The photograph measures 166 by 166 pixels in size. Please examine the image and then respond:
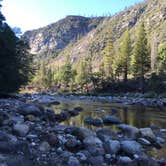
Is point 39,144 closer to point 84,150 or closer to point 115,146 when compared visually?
point 84,150

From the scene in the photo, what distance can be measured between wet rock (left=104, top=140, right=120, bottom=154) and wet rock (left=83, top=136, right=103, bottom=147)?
310 mm

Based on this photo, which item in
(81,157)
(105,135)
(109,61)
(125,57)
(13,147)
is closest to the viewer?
(13,147)

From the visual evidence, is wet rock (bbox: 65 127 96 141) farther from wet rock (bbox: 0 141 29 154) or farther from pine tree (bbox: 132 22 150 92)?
pine tree (bbox: 132 22 150 92)

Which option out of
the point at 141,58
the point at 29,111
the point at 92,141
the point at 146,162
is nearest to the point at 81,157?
the point at 92,141

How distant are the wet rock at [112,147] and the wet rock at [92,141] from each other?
0.31m

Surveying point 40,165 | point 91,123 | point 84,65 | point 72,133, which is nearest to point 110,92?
point 84,65

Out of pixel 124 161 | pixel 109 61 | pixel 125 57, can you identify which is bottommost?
pixel 124 161

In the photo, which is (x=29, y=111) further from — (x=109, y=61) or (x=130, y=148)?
(x=109, y=61)

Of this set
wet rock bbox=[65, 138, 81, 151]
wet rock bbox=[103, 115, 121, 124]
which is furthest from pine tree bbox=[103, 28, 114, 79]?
wet rock bbox=[65, 138, 81, 151]

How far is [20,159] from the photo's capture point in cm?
1083

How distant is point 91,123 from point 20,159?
1225 centimetres

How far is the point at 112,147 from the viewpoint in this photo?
1404 cm

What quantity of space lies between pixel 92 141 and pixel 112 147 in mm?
951

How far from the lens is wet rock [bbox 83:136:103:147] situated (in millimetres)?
14297
